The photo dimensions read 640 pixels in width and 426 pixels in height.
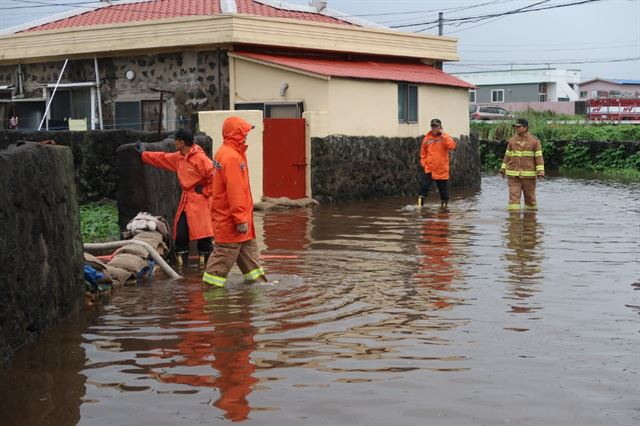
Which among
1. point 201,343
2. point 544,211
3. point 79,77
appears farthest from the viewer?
point 79,77

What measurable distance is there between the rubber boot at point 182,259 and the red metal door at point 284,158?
9261 millimetres

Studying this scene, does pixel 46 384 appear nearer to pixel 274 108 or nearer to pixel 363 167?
pixel 274 108

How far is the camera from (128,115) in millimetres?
25766

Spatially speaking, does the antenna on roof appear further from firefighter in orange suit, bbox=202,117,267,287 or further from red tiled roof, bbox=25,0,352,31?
firefighter in orange suit, bbox=202,117,267,287

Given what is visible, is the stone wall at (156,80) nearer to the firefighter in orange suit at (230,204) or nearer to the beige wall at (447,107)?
the beige wall at (447,107)

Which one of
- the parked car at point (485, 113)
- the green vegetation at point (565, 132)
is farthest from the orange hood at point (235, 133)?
the parked car at point (485, 113)

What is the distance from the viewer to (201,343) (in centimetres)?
835

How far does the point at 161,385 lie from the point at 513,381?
2.26 meters

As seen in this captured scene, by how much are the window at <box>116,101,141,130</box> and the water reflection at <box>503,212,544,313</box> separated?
381 inches

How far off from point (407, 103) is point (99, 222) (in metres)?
12.9

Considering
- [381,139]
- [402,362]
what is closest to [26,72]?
[381,139]

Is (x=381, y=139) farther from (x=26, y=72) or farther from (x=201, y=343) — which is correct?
(x=201, y=343)

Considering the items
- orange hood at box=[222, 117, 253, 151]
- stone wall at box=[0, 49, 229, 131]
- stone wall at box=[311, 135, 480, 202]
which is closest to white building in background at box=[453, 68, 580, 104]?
stone wall at box=[311, 135, 480, 202]

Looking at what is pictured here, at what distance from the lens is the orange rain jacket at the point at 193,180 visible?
40.7 feet
